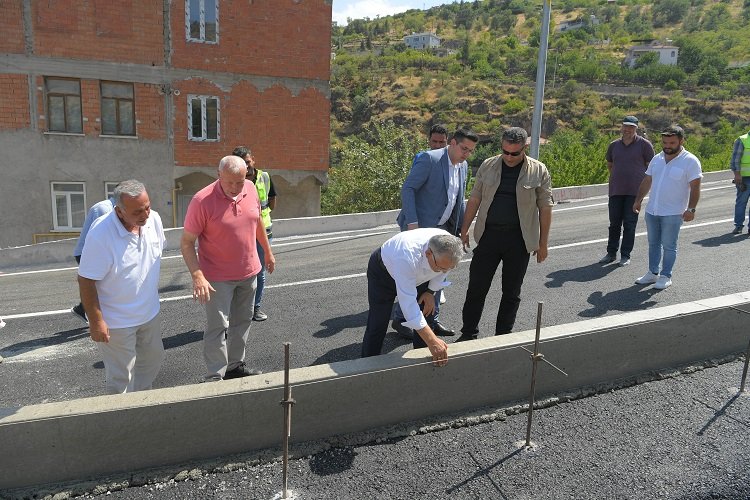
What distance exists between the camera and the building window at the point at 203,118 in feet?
64.1

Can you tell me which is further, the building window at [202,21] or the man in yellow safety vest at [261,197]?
the building window at [202,21]

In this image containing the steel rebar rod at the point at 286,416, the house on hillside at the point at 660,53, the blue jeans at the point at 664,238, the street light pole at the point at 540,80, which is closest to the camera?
the steel rebar rod at the point at 286,416

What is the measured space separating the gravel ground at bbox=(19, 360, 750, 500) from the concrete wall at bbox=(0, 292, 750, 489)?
6.3 inches

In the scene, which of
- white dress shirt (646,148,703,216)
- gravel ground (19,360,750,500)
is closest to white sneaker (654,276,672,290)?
white dress shirt (646,148,703,216)

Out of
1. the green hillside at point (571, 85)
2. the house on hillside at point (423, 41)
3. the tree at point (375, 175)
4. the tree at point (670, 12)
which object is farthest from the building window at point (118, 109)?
the tree at point (670, 12)

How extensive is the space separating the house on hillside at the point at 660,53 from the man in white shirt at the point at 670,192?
355 ft

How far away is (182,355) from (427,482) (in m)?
2.87

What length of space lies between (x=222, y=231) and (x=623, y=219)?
5.75 metres

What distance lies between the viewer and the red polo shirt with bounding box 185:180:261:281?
4.21 metres

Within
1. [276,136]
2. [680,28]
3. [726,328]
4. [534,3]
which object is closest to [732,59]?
[680,28]

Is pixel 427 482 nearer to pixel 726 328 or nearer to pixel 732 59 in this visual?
pixel 726 328

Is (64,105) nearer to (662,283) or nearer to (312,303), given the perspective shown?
(312,303)

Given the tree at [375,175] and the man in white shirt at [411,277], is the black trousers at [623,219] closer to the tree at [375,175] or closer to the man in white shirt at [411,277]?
the man in white shirt at [411,277]

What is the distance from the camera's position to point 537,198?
4738 mm
